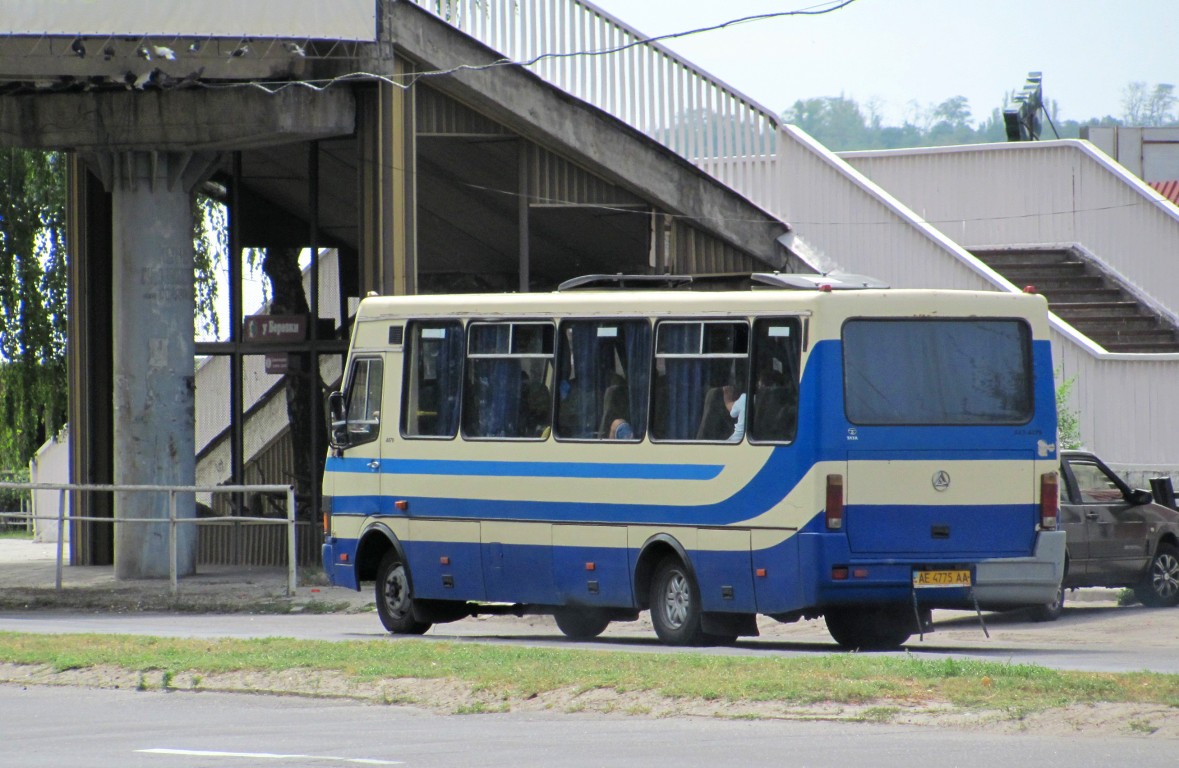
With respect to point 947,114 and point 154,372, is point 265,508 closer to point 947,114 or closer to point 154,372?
point 154,372

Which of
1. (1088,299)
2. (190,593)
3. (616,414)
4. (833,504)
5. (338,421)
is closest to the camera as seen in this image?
(833,504)

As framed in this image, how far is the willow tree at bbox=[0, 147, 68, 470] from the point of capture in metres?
31.5

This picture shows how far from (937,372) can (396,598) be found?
5.51 m

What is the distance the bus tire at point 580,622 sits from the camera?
16.8 metres

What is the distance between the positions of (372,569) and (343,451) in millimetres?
1119

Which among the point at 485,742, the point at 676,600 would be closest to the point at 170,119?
the point at 676,600

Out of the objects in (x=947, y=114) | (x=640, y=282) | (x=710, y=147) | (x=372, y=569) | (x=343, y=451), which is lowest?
(x=372, y=569)

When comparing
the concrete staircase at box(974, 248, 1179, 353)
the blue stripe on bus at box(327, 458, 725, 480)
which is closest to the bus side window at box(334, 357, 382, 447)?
the blue stripe on bus at box(327, 458, 725, 480)

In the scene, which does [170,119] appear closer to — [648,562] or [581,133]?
[581,133]

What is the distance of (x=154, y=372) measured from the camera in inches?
918

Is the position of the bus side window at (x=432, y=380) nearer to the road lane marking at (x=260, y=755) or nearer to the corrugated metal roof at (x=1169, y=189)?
the road lane marking at (x=260, y=755)

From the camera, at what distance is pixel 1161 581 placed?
19.7 meters

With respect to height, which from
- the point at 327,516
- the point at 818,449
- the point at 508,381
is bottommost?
the point at 327,516

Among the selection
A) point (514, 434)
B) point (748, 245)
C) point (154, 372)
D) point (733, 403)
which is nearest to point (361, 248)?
point (154, 372)
